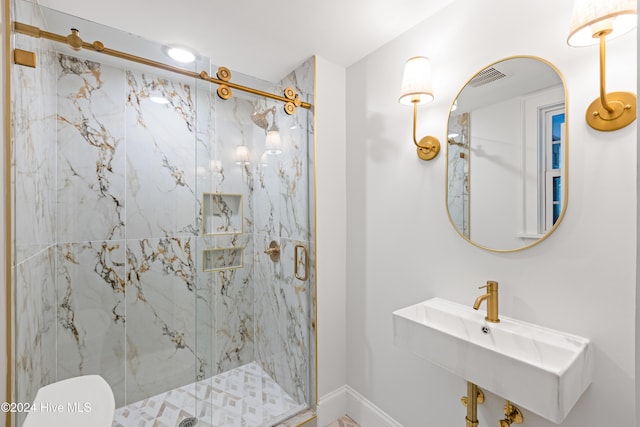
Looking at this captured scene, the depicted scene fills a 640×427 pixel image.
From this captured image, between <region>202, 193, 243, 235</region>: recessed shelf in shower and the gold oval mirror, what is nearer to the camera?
the gold oval mirror

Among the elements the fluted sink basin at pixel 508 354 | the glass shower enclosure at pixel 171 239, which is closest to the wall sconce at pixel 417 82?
the glass shower enclosure at pixel 171 239

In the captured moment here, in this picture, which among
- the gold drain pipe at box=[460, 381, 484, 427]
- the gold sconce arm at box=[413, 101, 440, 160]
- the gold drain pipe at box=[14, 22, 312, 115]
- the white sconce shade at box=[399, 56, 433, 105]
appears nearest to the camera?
the gold drain pipe at box=[14, 22, 312, 115]

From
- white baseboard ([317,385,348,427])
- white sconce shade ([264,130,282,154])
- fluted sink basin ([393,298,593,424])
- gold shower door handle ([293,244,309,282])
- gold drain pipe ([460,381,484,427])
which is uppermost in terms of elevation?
white sconce shade ([264,130,282,154])

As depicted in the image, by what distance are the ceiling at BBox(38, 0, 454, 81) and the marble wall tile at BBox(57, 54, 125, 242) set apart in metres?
0.32

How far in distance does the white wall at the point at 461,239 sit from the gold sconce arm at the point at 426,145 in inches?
1.6

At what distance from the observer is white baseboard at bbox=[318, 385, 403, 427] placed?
5.86 feet

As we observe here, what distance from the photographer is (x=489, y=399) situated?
1262mm

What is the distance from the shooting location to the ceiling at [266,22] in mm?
1415

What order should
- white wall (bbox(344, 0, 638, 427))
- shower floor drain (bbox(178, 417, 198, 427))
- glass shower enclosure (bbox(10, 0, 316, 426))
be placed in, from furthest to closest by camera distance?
shower floor drain (bbox(178, 417, 198, 427)), glass shower enclosure (bbox(10, 0, 316, 426)), white wall (bbox(344, 0, 638, 427))

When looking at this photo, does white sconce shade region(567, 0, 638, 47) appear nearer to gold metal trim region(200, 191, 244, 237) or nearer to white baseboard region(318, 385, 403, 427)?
gold metal trim region(200, 191, 244, 237)

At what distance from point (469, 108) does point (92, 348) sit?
247 cm

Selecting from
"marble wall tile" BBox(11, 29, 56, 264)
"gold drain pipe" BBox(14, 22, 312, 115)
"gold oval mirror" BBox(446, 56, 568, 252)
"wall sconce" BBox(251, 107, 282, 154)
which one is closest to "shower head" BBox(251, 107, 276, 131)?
"wall sconce" BBox(251, 107, 282, 154)

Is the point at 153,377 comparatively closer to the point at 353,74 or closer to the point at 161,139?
the point at 161,139

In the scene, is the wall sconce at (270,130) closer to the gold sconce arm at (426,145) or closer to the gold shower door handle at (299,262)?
the gold shower door handle at (299,262)
